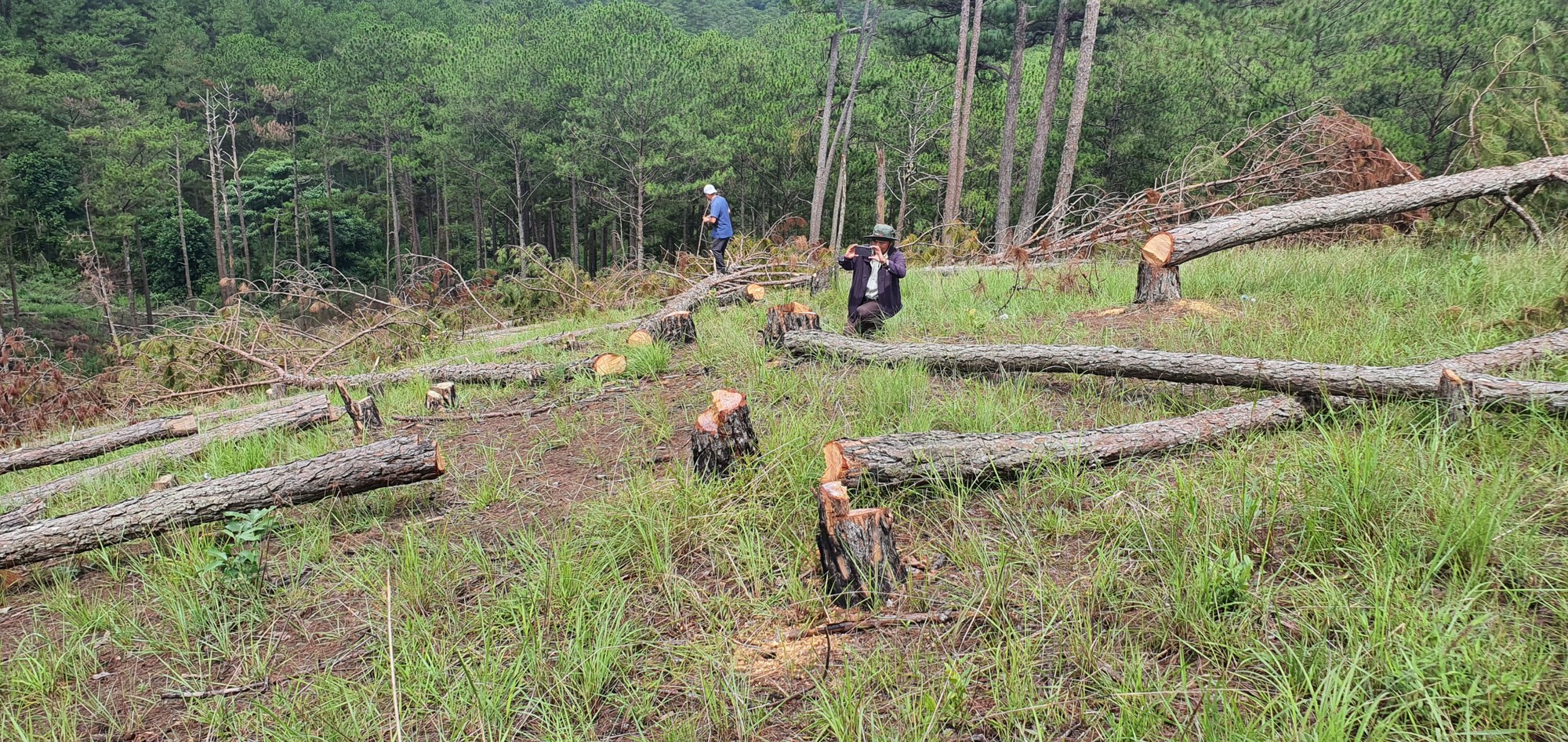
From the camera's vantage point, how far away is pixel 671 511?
9.65ft

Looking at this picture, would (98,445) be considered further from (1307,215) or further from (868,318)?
(1307,215)

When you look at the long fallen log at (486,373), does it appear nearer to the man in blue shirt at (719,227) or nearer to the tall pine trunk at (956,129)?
the man in blue shirt at (719,227)

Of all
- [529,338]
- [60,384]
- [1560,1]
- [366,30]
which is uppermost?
[366,30]

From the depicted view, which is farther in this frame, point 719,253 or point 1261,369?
point 719,253

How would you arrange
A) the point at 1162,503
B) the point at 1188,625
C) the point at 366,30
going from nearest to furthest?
the point at 1188,625 → the point at 1162,503 → the point at 366,30

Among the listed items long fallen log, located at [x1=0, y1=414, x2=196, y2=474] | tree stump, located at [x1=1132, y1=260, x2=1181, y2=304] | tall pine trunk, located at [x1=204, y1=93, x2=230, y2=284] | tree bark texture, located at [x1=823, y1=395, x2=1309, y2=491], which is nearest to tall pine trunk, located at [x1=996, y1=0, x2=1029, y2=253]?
tree stump, located at [x1=1132, y1=260, x2=1181, y2=304]

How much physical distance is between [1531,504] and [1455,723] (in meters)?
1.13

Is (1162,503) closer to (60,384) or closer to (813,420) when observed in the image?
(813,420)

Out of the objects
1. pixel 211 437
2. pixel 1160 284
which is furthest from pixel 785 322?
pixel 211 437

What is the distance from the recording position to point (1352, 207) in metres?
6.08

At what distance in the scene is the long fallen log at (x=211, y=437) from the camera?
4430 millimetres

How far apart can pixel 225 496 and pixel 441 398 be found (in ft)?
7.34

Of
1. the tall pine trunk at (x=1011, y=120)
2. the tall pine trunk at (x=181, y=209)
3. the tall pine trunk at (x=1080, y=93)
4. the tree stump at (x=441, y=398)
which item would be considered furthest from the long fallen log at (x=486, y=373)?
the tall pine trunk at (x=181, y=209)

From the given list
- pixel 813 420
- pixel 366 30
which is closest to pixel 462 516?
pixel 813 420
